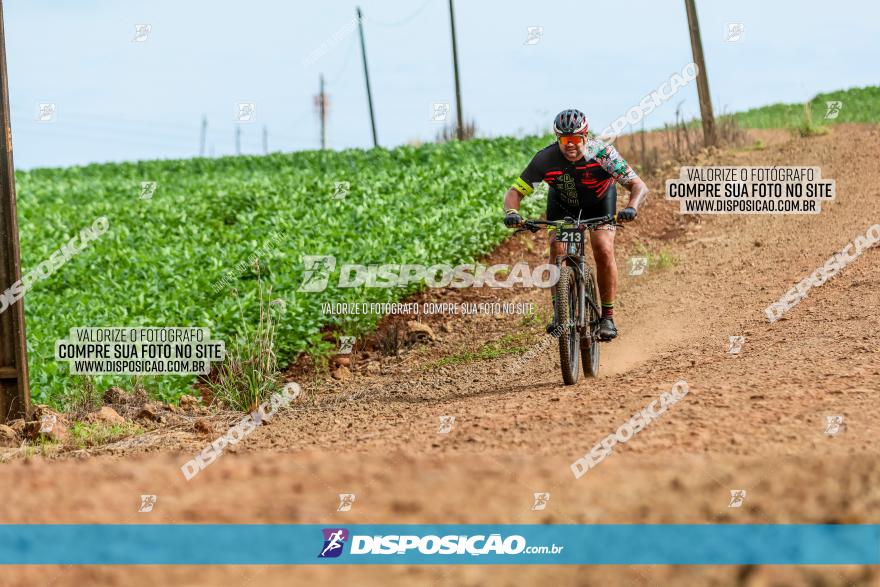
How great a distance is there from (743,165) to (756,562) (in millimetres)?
15340

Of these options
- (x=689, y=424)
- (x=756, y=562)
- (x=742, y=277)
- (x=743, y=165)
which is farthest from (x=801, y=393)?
(x=743, y=165)

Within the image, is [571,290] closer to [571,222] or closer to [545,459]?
[571,222]

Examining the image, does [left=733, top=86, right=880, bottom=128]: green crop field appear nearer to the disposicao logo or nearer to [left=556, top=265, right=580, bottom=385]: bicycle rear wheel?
[left=556, top=265, right=580, bottom=385]: bicycle rear wheel

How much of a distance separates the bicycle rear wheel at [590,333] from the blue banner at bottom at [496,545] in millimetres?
Answer: 4003

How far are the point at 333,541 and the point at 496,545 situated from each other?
32.9 inches

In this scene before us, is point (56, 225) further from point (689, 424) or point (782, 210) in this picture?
point (689, 424)

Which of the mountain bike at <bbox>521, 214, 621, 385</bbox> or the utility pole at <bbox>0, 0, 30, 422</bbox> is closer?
the mountain bike at <bbox>521, 214, 621, 385</bbox>

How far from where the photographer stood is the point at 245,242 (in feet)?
57.7

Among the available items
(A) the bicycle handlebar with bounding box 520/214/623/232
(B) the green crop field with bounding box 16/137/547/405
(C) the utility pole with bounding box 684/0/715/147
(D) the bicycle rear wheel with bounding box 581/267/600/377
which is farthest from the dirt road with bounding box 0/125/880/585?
(C) the utility pole with bounding box 684/0/715/147

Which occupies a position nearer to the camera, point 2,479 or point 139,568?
point 139,568

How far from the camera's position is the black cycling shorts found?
8750 mm

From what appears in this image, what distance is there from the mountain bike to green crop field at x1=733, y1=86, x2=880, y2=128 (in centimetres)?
1574

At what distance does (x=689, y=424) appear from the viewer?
6105 mm

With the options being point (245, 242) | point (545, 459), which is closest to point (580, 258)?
A: point (545, 459)
